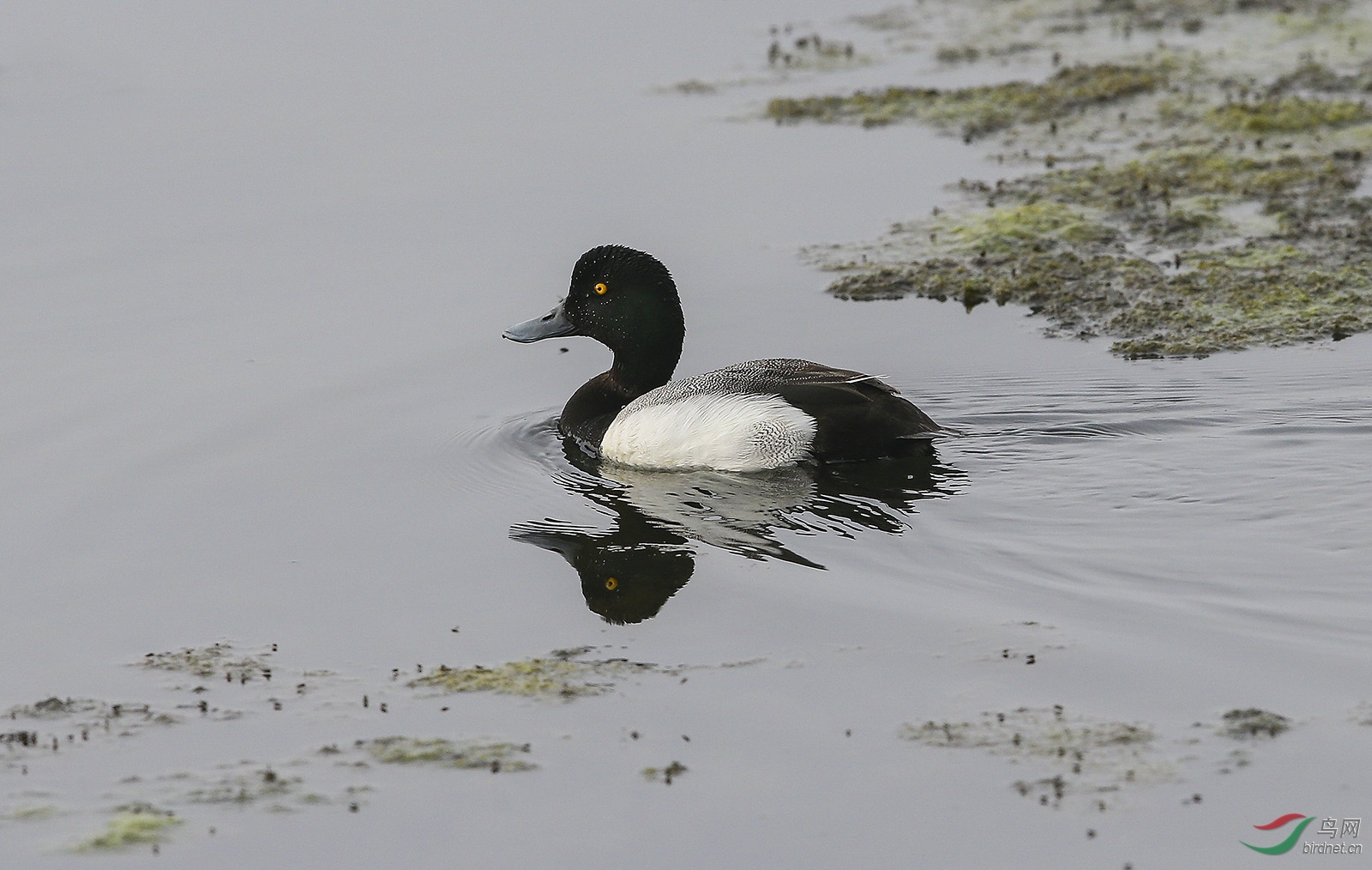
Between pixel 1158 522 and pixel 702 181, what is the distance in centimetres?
Answer: 658

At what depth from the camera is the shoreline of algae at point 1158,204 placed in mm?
10852

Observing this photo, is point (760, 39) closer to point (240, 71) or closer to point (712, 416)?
point (240, 71)

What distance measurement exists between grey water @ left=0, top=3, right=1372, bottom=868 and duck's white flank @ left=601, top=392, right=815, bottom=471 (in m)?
0.16

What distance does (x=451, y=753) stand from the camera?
19.3 ft

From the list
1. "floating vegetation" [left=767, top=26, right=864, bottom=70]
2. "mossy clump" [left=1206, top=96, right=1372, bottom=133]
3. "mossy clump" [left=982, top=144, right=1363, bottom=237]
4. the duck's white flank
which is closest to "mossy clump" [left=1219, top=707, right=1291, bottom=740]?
the duck's white flank

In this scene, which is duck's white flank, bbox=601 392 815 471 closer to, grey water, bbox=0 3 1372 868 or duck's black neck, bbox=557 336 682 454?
grey water, bbox=0 3 1372 868

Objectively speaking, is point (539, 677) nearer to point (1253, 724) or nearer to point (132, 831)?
point (132, 831)

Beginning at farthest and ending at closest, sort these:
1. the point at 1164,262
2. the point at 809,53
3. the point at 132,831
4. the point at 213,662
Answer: the point at 809,53, the point at 1164,262, the point at 213,662, the point at 132,831

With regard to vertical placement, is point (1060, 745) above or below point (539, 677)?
below

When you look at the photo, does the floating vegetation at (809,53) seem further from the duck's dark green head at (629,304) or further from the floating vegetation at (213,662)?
the floating vegetation at (213,662)

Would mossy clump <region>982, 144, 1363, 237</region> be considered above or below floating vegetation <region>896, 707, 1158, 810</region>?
above

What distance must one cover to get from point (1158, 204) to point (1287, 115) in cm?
258

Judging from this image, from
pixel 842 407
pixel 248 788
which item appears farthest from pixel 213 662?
pixel 842 407

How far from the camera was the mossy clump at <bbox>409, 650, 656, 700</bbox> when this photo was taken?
6395 mm
